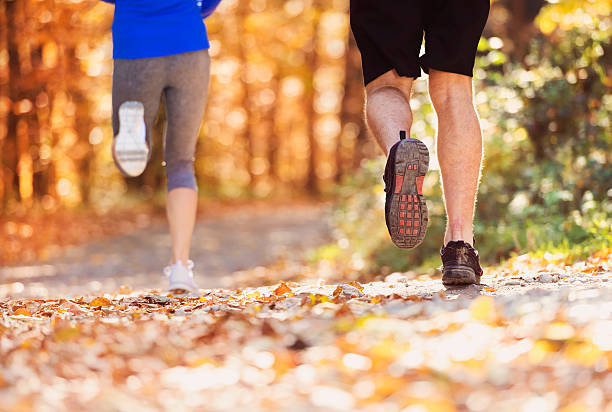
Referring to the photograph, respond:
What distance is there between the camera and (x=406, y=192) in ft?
9.46

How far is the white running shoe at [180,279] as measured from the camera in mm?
3748

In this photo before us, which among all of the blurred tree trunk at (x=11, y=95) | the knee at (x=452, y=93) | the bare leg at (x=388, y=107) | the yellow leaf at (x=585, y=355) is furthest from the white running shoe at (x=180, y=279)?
the blurred tree trunk at (x=11, y=95)

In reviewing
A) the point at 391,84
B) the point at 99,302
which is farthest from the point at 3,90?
the point at 391,84

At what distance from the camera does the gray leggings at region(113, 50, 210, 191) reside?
12.3ft

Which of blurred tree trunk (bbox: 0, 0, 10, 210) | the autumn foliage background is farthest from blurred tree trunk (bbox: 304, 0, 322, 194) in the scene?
blurred tree trunk (bbox: 0, 0, 10, 210)

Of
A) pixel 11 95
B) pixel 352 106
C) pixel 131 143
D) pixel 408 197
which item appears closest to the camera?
pixel 408 197

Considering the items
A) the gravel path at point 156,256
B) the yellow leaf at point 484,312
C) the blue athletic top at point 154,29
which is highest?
the blue athletic top at point 154,29

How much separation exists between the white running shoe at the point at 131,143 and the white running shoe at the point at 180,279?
55 cm

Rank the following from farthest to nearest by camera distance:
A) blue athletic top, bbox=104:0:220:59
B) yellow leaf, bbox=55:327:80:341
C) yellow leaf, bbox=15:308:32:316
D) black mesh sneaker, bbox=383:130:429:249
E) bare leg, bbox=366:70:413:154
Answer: blue athletic top, bbox=104:0:220:59
bare leg, bbox=366:70:413:154
yellow leaf, bbox=15:308:32:316
black mesh sneaker, bbox=383:130:429:249
yellow leaf, bbox=55:327:80:341

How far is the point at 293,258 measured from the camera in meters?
8.55

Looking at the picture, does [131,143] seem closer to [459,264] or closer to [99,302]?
[99,302]

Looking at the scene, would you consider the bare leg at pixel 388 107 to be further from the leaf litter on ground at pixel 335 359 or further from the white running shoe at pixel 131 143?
the white running shoe at pixel 131 143

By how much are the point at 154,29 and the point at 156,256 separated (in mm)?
5342

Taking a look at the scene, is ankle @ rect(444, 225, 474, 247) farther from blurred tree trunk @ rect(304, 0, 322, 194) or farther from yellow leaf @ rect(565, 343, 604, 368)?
blurred tree trunk @ rect(304, 0, 322, 194)
